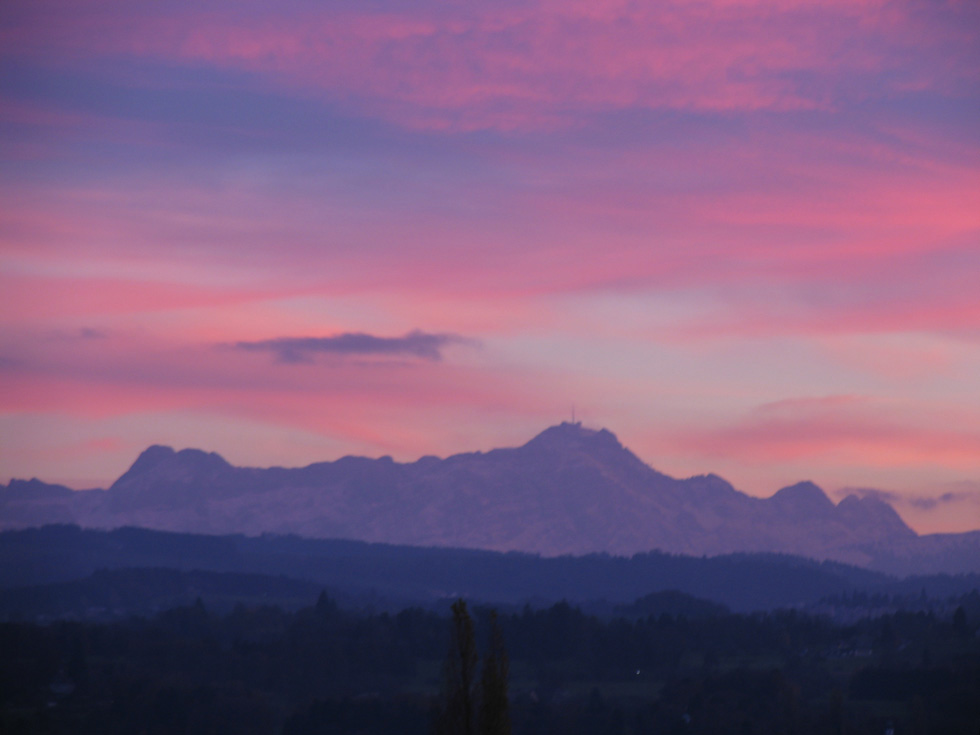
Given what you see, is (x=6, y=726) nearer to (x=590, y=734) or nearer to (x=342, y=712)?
(x=342, y=712)

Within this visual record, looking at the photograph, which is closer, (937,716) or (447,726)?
(447,726)

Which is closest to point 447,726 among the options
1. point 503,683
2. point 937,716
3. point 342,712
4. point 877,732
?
point 503,683

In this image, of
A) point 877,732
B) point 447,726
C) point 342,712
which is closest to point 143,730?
point 342,712

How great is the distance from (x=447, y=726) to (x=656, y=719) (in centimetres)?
13518

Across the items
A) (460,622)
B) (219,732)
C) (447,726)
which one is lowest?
(219,732)

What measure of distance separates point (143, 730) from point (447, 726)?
141 m

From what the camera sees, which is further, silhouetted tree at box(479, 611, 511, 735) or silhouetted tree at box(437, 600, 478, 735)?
silhouetted tree at box(437, 600, 478, 735)

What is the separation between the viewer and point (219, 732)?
650ft

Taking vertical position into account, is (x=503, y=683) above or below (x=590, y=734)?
above

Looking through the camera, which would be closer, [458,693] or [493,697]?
[493,697]

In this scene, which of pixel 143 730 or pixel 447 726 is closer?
pixel 447 726

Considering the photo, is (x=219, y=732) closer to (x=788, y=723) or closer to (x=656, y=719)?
(x=656, y=719)

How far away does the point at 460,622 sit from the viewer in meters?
67.0

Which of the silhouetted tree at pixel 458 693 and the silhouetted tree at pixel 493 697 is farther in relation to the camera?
the silhouetted tree at pixel 458 693
